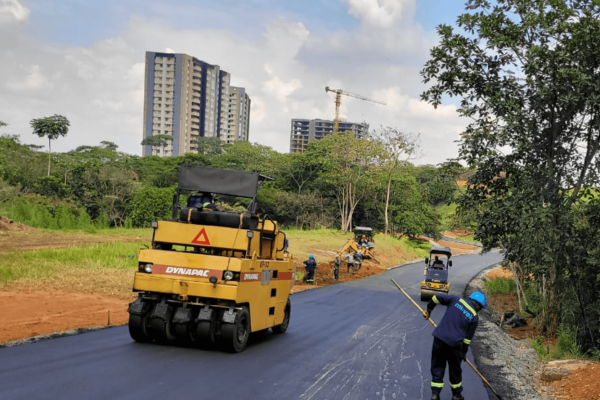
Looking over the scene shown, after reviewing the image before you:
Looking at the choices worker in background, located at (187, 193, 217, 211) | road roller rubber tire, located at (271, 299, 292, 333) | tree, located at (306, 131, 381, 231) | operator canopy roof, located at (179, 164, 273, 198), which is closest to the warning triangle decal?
worker in background, located at (187, 193, 217, 211)

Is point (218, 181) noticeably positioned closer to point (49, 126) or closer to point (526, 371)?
point (526, 371)

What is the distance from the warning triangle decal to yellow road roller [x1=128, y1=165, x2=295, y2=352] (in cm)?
2

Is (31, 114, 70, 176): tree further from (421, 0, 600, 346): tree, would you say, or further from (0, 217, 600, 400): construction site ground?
(421, 0, 600, 346): tree

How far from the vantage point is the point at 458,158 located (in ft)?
61.1

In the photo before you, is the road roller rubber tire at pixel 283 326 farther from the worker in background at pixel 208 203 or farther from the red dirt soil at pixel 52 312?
the red dirt soil at pixel 52 312

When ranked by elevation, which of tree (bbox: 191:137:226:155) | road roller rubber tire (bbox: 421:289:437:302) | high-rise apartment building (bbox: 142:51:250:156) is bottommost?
road roller rubber tire (bbox: 421:289:437:302)

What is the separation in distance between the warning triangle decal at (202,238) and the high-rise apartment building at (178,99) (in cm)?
12013

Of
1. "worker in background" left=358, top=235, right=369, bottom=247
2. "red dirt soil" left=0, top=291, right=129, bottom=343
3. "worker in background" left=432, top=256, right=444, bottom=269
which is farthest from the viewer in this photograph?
"worker in background" left=358, top=235, right=369, bottom=247

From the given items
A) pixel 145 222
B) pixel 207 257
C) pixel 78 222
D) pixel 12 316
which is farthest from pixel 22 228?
pixel 207 257

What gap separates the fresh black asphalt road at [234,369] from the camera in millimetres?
7555

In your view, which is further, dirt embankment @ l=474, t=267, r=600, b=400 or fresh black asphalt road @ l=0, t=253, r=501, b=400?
dirt embankment @ l=474, t=267, r=600, b=400

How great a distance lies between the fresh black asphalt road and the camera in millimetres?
7555

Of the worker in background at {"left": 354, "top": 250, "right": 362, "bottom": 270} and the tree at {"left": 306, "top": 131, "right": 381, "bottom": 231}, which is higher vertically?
the tree at {"left": 306, "top": 131, "right": 381, "bottom": 231}

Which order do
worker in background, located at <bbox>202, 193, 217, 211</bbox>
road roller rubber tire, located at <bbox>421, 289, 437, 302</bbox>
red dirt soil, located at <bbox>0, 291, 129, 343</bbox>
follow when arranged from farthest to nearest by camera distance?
road roller rubber tire, located at <bbox>421, 289, 437, 302</bbox>, red dirt soil, located at <bbox>0, 291, 129, 343</bbox>, worker in background, located at <bbox>202, 193, 217, 211</bbox>
